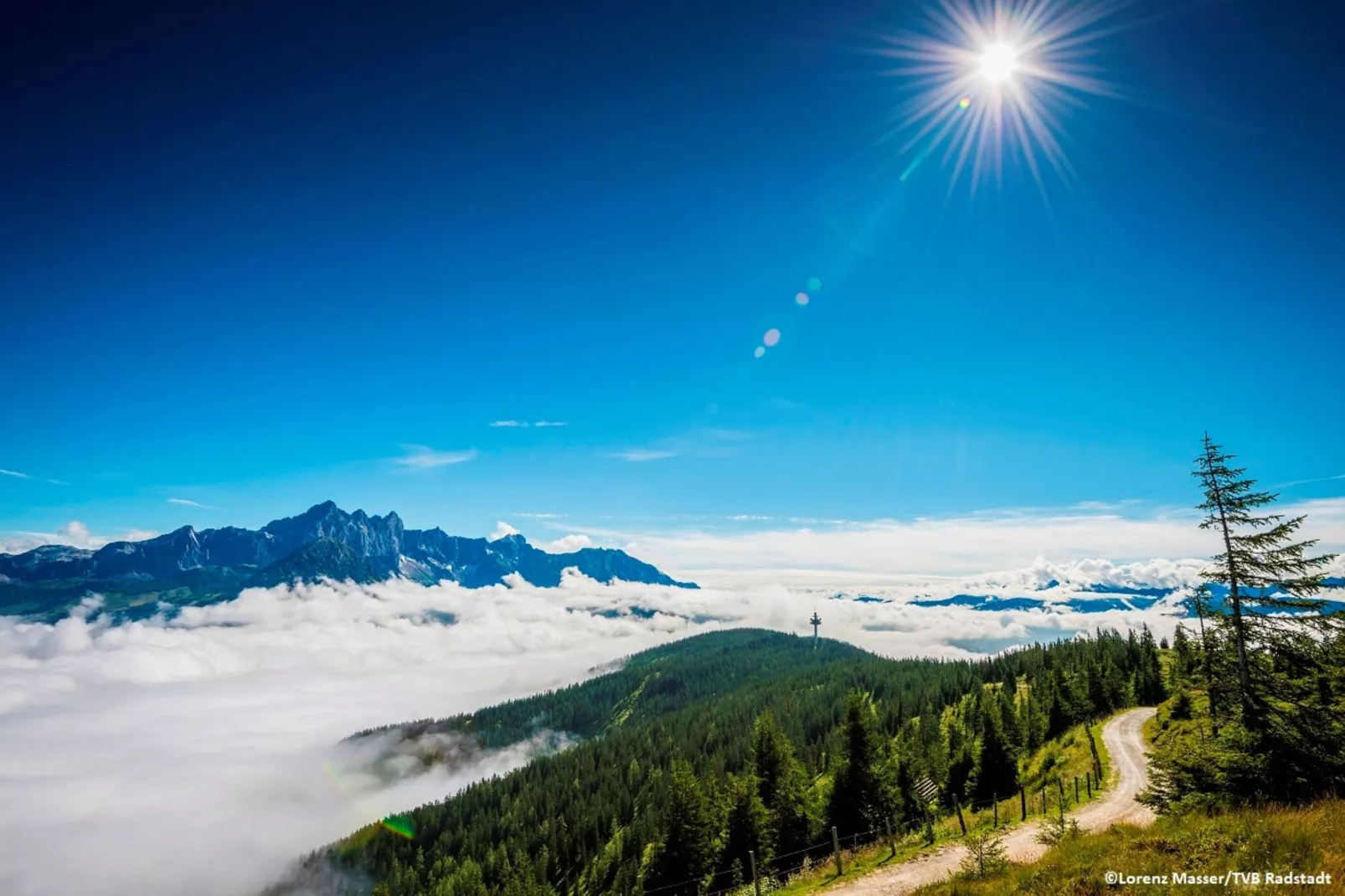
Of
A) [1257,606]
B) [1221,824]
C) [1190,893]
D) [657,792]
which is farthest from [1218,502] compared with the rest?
→ [657,792]

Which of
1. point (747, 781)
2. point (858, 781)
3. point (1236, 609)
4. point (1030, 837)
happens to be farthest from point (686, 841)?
point (1236, 609)

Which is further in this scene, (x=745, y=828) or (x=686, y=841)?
(x=686, y=841)

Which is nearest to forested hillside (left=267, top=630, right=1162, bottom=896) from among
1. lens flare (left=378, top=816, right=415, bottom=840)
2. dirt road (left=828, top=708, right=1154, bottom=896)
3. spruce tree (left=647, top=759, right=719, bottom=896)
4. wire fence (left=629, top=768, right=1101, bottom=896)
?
spruce tree (left=647, top=759, right=719, bottom=896)

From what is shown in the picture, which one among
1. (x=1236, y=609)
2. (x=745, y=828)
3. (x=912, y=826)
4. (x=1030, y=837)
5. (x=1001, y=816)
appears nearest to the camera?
(x=1236, y=609)

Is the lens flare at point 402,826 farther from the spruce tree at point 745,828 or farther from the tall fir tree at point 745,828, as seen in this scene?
the spruce tree at point 745,828

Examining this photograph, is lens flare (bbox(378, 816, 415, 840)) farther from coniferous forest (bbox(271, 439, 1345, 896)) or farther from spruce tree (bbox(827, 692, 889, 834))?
spruce tree (bbox(827, 692, 889, 834))

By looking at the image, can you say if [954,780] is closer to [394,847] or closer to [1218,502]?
[1218,502]

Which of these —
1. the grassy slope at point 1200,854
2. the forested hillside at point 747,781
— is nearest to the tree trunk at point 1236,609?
the grassy slope at point 1200,854

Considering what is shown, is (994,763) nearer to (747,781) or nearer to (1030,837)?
(747,781)
